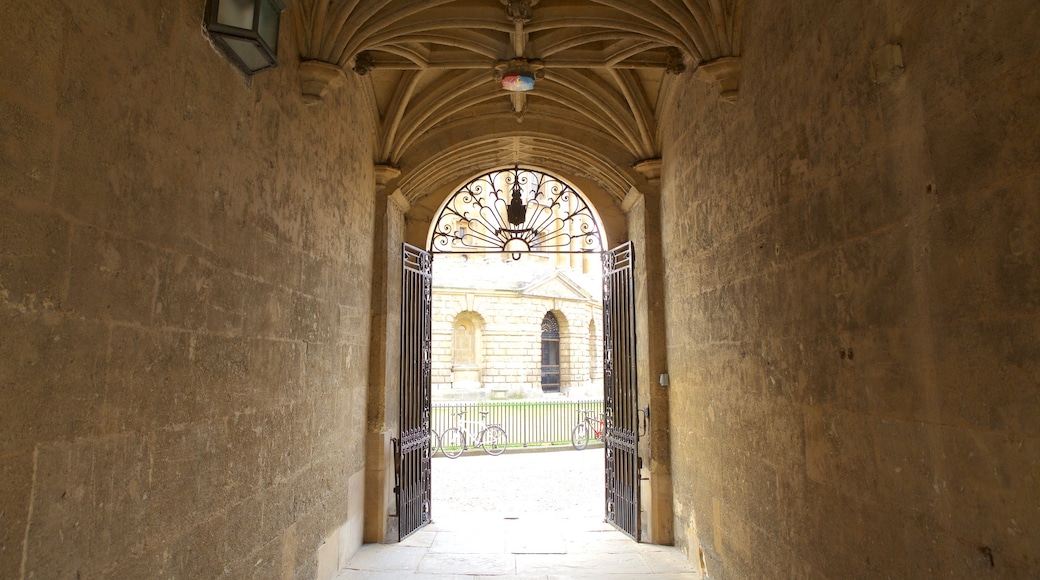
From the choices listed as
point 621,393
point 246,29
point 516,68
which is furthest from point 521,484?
point 246,29

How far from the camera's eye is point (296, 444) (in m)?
3.75

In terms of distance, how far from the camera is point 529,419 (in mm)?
14688

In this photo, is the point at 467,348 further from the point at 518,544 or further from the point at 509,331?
the point at 518,544

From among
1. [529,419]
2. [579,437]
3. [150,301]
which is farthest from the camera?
[529,419]

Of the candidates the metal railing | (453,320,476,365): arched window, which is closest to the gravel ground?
the metal railing

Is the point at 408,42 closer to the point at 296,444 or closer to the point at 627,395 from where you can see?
the point at 296,444

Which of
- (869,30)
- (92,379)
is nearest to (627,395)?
(869,30)

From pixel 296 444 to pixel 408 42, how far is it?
11.3 ft

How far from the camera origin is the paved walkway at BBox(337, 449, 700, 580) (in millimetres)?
4965

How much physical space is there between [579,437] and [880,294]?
12109 mm

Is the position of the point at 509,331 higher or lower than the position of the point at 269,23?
lower

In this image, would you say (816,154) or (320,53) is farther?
(320,53)

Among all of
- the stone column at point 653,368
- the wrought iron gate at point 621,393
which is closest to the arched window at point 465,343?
the wrought iron gate at point 621,393

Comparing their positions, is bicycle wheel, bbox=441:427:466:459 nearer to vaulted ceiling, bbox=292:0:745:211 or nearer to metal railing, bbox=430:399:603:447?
metal railing, bbox=430:399:603:447
